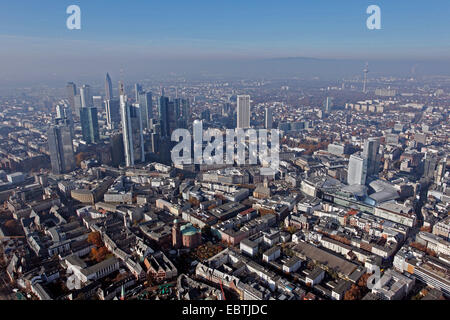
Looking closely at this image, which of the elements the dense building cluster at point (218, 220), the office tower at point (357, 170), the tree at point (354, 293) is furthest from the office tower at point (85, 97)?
the tree at point (354, 293)

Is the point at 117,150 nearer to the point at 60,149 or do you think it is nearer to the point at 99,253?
the point at 60,149

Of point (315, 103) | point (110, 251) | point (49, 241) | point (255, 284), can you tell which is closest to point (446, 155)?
point (255, 284)

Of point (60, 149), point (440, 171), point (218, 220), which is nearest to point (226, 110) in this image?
point (60, 149)

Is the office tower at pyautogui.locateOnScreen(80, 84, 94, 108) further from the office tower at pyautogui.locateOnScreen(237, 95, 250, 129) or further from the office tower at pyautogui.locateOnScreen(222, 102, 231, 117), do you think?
the office tower at pyautogui.locateOnScreen(237, 95, 250, 129)

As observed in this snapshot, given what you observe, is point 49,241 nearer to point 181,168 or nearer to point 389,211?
point 181,168

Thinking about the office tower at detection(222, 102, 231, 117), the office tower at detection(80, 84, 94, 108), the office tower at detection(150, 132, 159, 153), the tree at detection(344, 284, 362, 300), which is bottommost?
the tree at detection(344, 284, 362, 300)

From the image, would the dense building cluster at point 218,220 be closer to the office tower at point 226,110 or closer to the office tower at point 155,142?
the office tower at point 155,142

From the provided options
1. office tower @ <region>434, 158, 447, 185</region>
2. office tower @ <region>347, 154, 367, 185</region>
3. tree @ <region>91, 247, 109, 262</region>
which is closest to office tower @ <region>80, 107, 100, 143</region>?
tree @ <region>91, 247, 109, 262</region>
